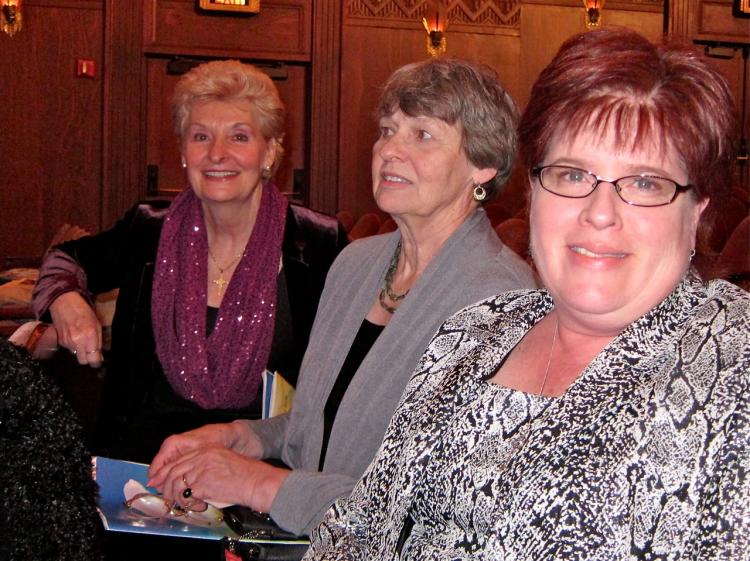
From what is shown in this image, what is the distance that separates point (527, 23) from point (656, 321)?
26.6 feet

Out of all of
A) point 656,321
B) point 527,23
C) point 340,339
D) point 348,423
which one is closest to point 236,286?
point 340,339

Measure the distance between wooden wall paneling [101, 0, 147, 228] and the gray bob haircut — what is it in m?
6.75

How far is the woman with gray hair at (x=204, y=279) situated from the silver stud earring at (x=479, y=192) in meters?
A: 0.74

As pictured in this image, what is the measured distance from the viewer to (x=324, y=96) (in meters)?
8.65

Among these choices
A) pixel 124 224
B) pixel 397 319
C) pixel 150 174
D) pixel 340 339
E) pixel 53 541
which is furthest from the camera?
pixel 150 174

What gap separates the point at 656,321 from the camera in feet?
4.11

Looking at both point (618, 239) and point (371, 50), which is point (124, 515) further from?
point (371, 50)

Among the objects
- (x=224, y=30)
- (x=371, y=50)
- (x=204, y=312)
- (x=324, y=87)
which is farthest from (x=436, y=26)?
(x=204, y=312)

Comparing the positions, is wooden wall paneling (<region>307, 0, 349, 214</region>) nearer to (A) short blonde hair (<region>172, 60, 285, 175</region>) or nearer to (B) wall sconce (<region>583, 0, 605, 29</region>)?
(B) wall sconce (<region>583, 0, 605, 29</region>)

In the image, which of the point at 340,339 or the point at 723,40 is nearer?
the point at 340,339

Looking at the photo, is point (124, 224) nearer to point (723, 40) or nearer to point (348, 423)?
point (348, 423)

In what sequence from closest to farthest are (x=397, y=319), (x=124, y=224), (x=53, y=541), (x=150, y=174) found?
(x=53, y=541) → (x=397, y=319) → (x=124, y=224) → (x=150, y=174)

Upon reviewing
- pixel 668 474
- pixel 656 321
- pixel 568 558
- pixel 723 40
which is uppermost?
pixel 723 40

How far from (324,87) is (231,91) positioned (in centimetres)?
580
